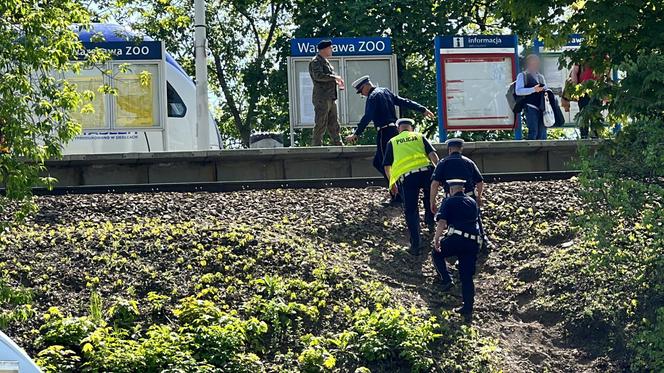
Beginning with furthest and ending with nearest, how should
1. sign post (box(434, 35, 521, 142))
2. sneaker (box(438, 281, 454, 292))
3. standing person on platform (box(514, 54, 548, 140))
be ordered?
1. sign post (box(434, 35, 521, 142))
2. standing person on platform (box(514, 54, 548, 140))
3. sneaker (box(438, 281, 454, 292))

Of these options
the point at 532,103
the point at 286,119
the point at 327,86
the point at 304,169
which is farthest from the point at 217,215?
the point at 286,119

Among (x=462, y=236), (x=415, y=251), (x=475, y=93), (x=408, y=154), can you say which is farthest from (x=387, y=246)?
(x=475, y=93)

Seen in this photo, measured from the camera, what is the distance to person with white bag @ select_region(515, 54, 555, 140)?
72.1 ft

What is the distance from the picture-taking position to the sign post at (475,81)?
79.6ft

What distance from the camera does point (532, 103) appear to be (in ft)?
72.5

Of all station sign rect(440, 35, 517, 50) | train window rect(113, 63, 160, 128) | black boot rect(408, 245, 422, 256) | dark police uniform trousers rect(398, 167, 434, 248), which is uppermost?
station sign rect(440, 35, 517, 50)

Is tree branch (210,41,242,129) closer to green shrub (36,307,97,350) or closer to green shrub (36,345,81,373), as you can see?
green shrub (36,307,97,350)

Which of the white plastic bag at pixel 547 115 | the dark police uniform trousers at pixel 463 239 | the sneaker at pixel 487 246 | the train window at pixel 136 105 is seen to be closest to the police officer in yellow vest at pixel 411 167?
the sneaker at pixel 487 246

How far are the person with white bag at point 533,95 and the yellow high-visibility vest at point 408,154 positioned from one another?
17.6ft

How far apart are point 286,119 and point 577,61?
70.6ft

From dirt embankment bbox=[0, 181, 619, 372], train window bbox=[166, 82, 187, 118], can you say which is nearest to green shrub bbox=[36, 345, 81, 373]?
dirt embankment bbox=[0, 181, 619, 372]

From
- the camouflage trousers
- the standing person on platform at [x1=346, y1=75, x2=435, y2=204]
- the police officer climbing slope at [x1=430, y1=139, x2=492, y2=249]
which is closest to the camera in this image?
the police officer climbing slope at [x1=430, y1=139, x2=492, y2=249]

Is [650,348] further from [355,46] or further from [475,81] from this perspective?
[355,46]

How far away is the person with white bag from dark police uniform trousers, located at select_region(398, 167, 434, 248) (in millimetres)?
5297
